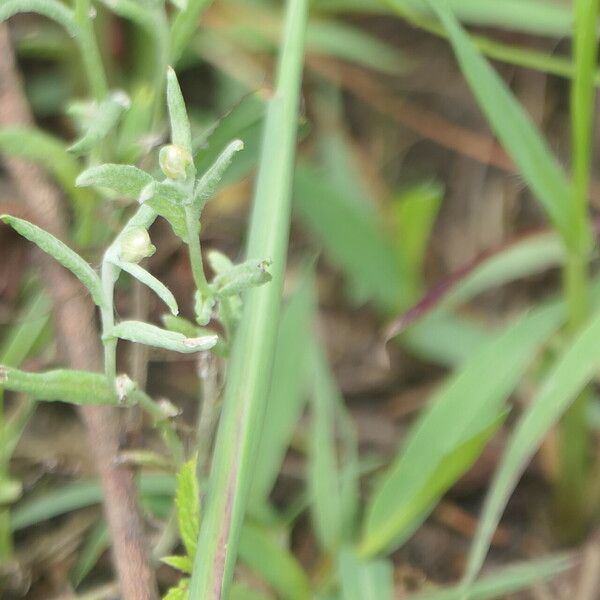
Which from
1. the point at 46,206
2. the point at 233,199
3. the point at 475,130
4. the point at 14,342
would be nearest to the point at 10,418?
the point at 14,342

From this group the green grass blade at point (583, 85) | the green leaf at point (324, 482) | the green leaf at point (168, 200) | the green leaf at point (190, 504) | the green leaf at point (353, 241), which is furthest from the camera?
the green leaf at point (353, 241)

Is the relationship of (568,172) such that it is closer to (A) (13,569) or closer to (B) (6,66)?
(B) (6,66)

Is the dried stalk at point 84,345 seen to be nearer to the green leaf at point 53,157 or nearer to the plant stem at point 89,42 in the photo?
the green leaf at point 53,157

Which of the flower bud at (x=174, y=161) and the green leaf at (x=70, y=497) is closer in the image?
the flower bud at (x=174, y=161)

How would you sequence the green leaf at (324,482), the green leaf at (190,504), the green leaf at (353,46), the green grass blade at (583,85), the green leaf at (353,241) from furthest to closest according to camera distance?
1. the green leaf at (353,46)
2. the green leaf at (353,241)
3. the green leaf at (324,482)
4. the green grass blade at (583,85)
5. the green leaf at (190,504)

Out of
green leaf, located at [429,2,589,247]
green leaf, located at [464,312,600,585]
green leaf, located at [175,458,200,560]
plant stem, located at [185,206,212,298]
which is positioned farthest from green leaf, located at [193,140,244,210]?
green leaf, located at [464,312,600,585]

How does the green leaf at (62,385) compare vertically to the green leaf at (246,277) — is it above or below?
below

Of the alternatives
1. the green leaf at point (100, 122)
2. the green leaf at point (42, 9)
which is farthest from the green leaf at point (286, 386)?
the green leaf at point (42, 9)

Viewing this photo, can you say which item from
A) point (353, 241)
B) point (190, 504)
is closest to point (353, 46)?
point (353, 241)

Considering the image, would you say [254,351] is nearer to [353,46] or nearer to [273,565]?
[273,565]
